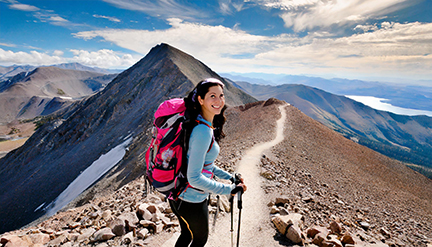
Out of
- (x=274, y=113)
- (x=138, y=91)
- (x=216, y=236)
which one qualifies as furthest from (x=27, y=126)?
(x=216, y=236)

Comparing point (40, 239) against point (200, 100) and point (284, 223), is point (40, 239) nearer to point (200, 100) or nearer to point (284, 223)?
point (200, 100)

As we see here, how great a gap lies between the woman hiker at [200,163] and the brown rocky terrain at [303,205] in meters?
3.33

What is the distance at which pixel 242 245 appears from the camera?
6551 mm

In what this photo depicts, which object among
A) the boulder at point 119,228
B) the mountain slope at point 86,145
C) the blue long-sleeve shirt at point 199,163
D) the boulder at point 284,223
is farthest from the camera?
the mountain slope at point 86,145

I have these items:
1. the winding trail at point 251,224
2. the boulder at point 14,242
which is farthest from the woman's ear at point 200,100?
the boulder at point 14,242

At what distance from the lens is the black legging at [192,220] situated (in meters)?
3.33

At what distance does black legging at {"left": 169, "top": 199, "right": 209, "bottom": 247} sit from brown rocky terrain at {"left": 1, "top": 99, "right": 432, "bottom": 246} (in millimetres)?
3041

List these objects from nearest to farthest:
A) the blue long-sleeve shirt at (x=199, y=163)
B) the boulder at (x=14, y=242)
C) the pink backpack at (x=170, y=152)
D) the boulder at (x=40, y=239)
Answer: the blue long-sleeve shirt at (x=199, y=163), the pink backpack at (x=170, y=152), the boulder at (x=14, y=242), the boulder at (x=40, y=239)

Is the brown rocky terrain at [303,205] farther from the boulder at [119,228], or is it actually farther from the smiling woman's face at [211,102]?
the smiling woman's face at [211,102]

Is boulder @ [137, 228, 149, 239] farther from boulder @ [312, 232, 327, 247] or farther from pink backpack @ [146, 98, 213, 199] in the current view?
boulder @ [312, 232, 327, 247]

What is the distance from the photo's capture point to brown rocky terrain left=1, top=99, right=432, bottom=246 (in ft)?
20.9

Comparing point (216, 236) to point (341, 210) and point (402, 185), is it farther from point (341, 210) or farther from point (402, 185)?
point (402, 185)

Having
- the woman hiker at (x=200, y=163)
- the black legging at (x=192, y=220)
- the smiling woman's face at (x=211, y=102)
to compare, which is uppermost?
the smiling woman's face at (x=211, y=102)

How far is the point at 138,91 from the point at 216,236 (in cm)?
5078
